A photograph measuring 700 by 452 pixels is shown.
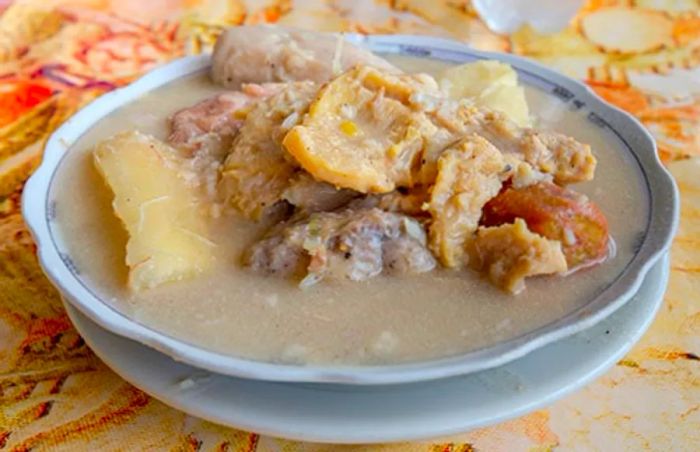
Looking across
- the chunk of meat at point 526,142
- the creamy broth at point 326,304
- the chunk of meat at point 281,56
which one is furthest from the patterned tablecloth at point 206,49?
the chunk of meat at point 281,56

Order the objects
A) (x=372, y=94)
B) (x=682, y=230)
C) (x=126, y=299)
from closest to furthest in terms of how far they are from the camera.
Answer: (x=126, y=299) → (x=372, y=94) → (x=682, y=230)

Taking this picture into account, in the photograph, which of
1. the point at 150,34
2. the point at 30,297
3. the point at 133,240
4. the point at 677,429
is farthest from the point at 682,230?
the point at 150,34

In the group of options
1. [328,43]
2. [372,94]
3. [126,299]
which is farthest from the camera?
[328,43]

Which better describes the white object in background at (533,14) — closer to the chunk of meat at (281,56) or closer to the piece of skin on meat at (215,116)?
the chunk of meat at (281,56)

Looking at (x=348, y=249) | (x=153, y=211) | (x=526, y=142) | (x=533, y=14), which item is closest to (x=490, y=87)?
(x=526, y=142)

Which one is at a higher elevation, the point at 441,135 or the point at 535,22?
the point at 441,135

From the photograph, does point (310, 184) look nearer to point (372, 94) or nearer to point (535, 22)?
point (372, 94)

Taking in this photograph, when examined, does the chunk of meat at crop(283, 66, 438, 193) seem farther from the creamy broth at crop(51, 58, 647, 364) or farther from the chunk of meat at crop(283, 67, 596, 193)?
the creamy broth at crop(51, 58, 647, 364)
